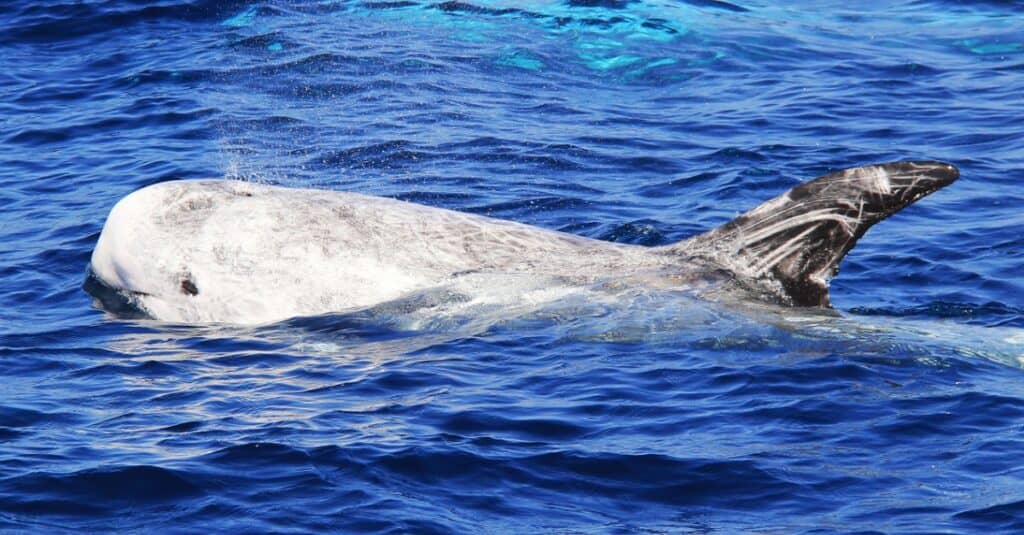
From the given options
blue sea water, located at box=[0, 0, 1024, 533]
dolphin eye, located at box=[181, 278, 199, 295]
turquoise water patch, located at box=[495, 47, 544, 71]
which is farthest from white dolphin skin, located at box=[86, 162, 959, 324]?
turquoise water patch, located at box=[495, 47, 544, 71]

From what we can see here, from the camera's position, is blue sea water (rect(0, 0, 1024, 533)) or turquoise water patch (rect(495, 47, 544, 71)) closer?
blue sea water (rect(0, 0, 1024, 533))

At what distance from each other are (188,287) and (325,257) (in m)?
1.17

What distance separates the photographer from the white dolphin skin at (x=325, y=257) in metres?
12.0

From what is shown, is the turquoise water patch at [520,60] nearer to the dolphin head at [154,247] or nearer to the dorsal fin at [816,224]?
the dolphin head at [154,247]

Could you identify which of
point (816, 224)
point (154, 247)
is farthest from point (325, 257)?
point (816, 224)

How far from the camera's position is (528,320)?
11.9 meters

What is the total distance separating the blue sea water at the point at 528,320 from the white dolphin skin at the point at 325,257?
301 millimetres

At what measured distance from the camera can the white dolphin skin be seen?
12.0 m

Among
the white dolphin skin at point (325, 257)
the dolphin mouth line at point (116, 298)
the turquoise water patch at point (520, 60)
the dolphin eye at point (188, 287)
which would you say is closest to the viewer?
the white dolphin skin at point (325, 257)

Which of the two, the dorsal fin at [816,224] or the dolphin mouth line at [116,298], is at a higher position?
the dorsal fin at [816,224]

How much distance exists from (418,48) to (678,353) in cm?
1454

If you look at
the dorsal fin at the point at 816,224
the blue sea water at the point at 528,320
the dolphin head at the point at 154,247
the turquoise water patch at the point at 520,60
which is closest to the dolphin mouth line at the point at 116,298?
the dolphin head at the point at 154,247

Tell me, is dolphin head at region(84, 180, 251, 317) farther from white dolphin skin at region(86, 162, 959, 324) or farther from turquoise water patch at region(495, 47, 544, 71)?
turquoise water patch at region(495, 47, 544, 71)

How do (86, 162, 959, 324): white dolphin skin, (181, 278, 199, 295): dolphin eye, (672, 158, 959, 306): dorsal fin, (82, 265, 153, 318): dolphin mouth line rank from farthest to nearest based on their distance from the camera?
(82, 265, 153, 318): dolphin mouth line
(181, 278, 199, 295): dolphin eye
(86, 162, 959, 324): white dolphin skin
(672, 158, 959, 306): dorsal fin
